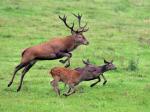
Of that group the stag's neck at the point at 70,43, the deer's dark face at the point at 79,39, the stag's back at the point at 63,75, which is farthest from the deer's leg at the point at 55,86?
the deer's dark face at the point at 79,39

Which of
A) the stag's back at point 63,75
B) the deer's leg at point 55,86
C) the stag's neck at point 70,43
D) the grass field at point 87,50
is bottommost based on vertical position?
the grass field at point 87,50

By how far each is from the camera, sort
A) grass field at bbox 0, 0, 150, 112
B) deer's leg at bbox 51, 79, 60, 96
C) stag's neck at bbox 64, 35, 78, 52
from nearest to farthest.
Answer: grass field at bbox 0, 0, 150, 112 → deer's leg at bbox 51, 79, 60, 96 → stag's neck at bbox 64, 35, 78, 52

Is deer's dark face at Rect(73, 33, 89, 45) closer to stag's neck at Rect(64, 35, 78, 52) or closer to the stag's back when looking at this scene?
stag's neck at Rect(64, 35, 78, 52)

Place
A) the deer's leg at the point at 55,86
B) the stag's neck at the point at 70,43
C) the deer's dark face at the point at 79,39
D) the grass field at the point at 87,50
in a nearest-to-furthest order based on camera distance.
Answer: the grass field at the point at 87,50, the deer's leg at the point at 55,86, the stag's neck at the point at 70,43, the deer's dark face at the point at 79,39

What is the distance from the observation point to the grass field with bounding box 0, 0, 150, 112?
16344 millimetres

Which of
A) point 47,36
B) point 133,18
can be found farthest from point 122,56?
point 133,18

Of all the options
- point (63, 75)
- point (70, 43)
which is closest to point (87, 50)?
point (70, 43)

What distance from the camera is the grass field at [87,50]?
643 inches

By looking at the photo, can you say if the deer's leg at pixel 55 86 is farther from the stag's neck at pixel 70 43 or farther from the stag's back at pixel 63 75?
the stag's neck at pixel 70 43

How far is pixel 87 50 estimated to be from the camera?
26.7m

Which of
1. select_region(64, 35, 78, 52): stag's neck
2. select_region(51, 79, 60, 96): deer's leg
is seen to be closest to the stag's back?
select_region(51, 79, 60, 96): deer's leg

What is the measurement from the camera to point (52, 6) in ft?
125

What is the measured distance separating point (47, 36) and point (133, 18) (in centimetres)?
855

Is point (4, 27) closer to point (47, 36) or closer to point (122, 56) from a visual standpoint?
point (47, 36)
